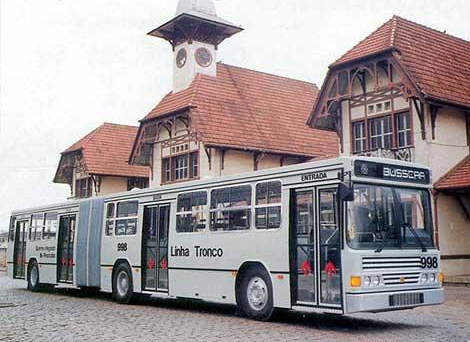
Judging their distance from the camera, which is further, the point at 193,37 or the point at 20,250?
the point at 193,37

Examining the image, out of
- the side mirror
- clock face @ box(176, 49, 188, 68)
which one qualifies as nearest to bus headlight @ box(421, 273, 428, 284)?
the side mirror

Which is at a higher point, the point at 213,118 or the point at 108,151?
the point at 108,151

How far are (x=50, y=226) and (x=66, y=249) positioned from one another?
1527 mm

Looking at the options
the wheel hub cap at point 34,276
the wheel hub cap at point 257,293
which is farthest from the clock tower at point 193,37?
the wheel hub cap at point 257,293

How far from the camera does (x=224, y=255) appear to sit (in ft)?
44.2

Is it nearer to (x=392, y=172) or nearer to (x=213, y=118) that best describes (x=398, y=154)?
(x=213, y=118)

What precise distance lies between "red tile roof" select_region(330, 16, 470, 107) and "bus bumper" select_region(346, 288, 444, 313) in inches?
463

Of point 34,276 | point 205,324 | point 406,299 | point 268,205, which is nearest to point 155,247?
point 205,324

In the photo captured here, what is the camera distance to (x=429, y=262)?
1155cm

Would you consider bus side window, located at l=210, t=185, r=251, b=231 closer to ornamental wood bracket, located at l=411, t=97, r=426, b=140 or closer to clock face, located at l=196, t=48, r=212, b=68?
ornamental wood bracket, located at l=411, t=97, r=426, b=140

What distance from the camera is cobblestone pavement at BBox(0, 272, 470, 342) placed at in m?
10.3

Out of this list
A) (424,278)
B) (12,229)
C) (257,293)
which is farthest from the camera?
(12,229)

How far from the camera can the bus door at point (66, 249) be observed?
19.8m

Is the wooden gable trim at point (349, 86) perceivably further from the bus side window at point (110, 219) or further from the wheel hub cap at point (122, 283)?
the wheel hub cap at point (122, 283)
